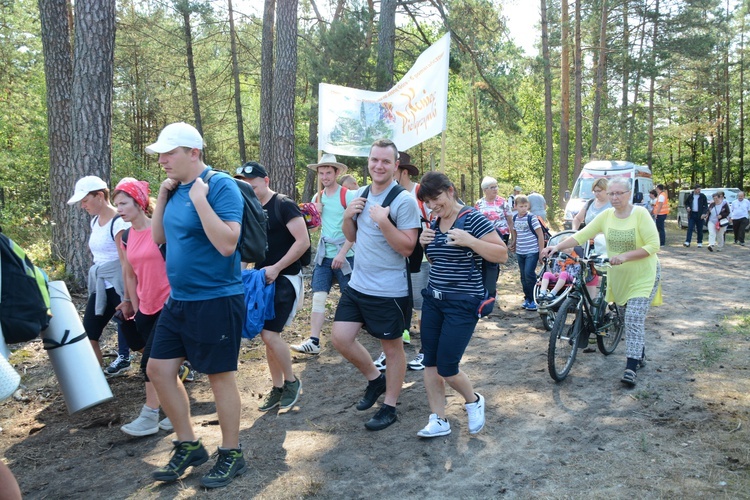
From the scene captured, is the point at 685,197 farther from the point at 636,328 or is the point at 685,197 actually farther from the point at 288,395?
the point at 288,395

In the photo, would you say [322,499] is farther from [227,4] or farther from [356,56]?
[227,4]

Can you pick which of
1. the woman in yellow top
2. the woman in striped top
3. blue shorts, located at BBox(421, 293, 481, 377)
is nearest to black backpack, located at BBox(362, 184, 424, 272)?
the woman in striped top

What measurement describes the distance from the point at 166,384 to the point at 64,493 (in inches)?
36.4

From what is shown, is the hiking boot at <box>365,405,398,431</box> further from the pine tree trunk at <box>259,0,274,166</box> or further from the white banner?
the pine tree trunk at <box>259,0,274,166</box>

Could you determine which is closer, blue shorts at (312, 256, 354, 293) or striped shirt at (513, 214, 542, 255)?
blue shorts at (312, 256, 354, 293)

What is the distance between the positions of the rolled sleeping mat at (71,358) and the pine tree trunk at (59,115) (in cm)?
539

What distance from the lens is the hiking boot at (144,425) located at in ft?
14.2

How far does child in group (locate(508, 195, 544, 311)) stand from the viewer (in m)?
8.55

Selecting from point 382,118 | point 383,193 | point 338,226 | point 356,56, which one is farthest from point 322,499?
point 356,56

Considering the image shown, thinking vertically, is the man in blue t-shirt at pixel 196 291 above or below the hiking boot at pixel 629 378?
above

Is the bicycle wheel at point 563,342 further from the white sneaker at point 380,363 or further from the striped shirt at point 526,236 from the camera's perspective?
the striped shirt at point 526,236

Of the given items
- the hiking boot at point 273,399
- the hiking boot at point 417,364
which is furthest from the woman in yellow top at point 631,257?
the hiking boot at point 273,399

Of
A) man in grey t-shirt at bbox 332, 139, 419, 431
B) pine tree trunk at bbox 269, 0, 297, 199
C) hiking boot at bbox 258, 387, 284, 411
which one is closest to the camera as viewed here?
man in grey t-shirt at bbox 332, 139, 419, 431

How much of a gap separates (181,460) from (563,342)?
3592 millimetres
